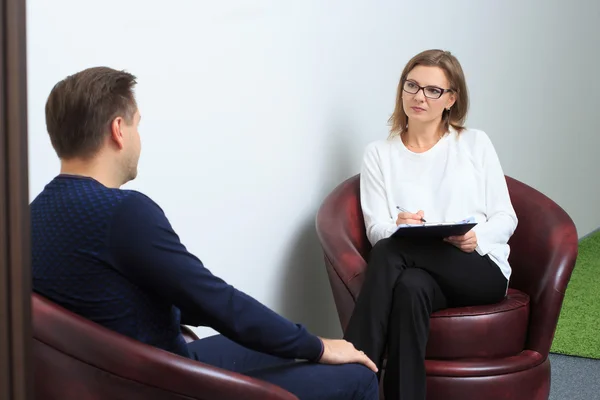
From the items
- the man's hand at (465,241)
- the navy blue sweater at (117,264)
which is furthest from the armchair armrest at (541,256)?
the navy blue sweater at (117,264)

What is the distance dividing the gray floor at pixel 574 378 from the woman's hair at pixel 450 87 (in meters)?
1.14

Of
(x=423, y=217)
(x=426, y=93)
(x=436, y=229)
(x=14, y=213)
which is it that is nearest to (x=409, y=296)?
(x=436, y=229)

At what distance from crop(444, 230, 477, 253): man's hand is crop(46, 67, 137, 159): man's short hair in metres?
1.54

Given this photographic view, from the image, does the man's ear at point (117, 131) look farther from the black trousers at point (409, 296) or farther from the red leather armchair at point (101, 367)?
the black trousers at point (409, 296)

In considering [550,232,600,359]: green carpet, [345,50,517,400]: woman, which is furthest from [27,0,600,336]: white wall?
[550,232,600,359]: green carpet

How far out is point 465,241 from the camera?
294 centimetres

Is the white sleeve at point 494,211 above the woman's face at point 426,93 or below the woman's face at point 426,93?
below

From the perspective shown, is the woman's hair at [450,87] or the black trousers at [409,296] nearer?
the black trousers at [409,296]

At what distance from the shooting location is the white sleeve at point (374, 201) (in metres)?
3.07

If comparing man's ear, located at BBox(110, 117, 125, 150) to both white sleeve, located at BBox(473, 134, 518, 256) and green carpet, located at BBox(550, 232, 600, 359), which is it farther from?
green carpet, located at BBox(550, 232, 600, 359)

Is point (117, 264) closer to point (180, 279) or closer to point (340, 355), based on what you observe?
point (180, 279)

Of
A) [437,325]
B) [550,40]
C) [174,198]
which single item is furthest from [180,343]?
[550,40]

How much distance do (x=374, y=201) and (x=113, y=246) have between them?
5.47 ft

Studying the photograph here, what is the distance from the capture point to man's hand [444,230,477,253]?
2.93 metres
